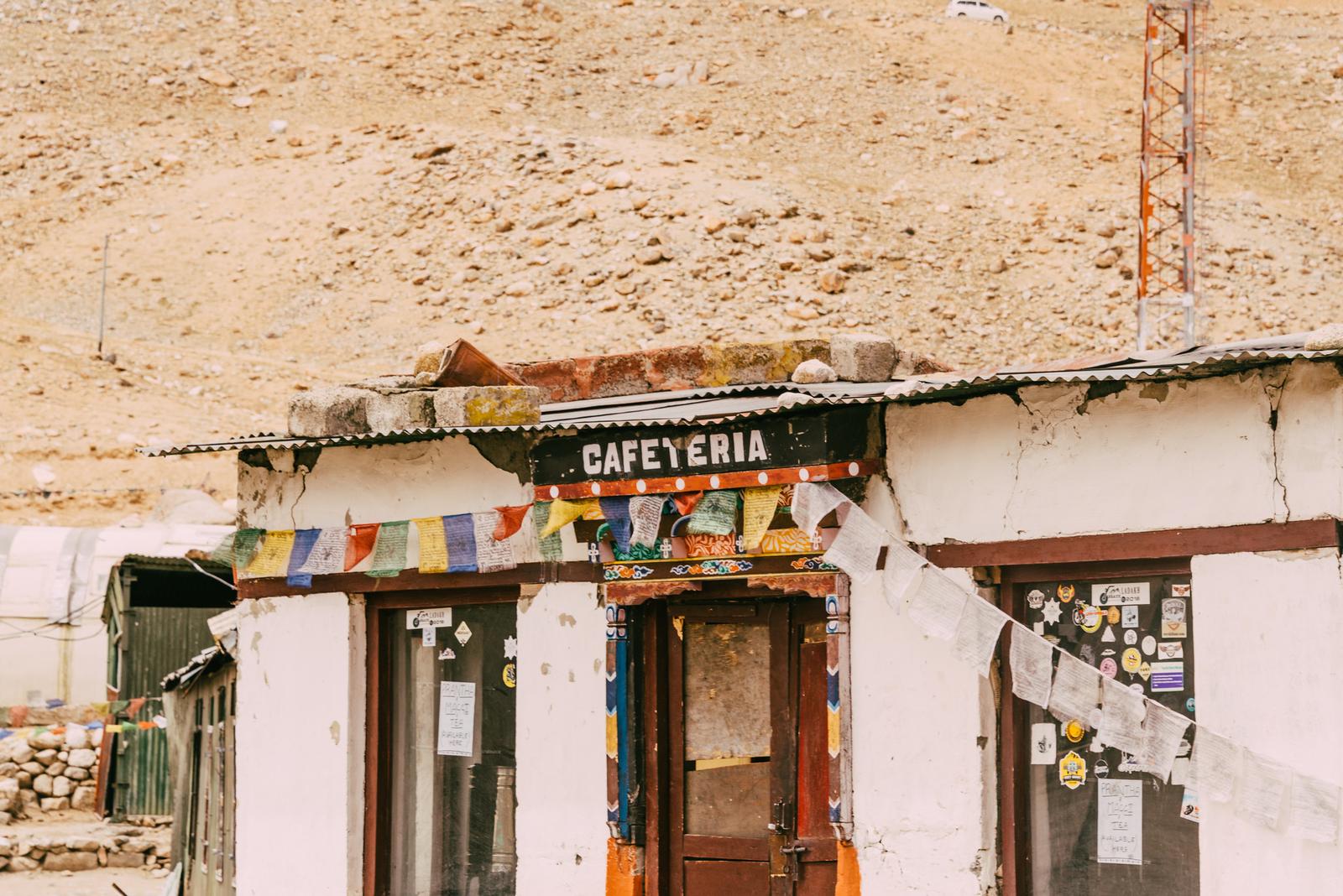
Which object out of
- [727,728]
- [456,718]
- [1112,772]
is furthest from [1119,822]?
[456,718]

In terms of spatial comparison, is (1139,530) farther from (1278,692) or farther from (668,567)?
(668,567)

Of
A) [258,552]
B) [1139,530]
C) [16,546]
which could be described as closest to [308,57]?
[16,546]

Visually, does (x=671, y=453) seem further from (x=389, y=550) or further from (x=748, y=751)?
(x=389, y=550)

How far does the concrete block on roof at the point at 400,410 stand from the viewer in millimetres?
10492

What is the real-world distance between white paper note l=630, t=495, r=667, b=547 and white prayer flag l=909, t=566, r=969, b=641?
1.36 m

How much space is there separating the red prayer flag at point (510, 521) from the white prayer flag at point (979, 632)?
94.8 inches

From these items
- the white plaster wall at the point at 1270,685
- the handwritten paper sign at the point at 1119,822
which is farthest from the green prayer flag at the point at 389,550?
the white plaster wall at the point at 1270,685

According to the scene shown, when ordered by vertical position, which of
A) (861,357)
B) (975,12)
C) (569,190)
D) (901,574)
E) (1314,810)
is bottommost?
(1314,810)

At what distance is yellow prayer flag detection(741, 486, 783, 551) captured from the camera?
9008mm

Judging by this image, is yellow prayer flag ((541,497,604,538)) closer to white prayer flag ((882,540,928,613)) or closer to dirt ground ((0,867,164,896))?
white prayer flag ((882,540,928,613))

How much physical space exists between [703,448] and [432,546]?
171 centimetres

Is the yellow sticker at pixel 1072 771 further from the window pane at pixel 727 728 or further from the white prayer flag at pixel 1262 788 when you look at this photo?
the window pane at pixel 727 728

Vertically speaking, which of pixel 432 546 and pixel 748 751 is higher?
pixel 432 546

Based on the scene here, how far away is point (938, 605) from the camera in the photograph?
8.52 m
